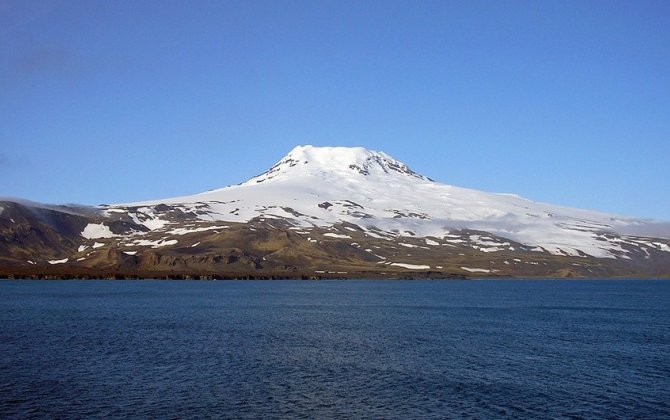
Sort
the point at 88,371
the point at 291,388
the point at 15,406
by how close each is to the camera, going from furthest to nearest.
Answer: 1. the point at 88,371
2. the point at 291,388
3. the point at 15,406

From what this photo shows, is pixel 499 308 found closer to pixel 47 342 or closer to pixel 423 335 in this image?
pixel 423 335

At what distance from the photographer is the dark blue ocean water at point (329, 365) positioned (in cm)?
3981

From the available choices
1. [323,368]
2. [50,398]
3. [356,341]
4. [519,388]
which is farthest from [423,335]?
[50,398]

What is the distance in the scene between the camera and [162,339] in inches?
2667

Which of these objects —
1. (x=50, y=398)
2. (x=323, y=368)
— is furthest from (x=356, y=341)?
(x=50, y=398)

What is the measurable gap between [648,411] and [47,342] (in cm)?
5059

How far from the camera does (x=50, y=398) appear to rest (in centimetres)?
4078

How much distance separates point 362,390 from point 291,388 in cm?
454

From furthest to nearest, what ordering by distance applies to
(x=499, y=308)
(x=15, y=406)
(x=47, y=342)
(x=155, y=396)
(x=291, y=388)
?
(x=499, y=308) → (x=47, y=342) → (x=291, y=388) → (x=155, y=396) → (x=15, y=406)

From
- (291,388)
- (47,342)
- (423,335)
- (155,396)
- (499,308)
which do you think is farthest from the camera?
(499,308)

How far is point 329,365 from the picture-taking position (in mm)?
53344

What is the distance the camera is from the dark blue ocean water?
39812mm

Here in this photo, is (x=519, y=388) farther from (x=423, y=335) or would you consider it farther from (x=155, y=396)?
(x=423, y=335)

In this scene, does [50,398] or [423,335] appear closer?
[50,398]
